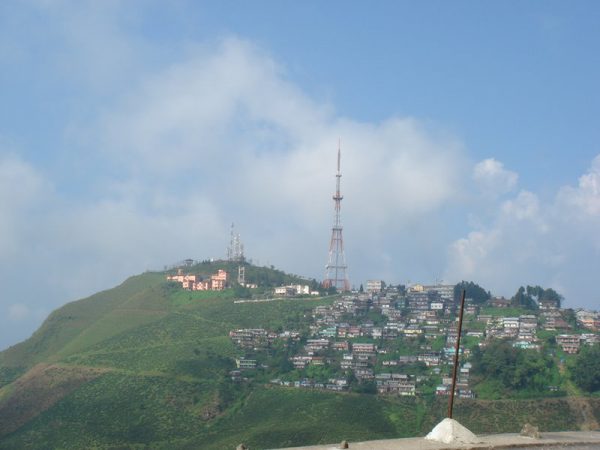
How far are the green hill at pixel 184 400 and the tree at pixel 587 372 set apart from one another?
3616 mm

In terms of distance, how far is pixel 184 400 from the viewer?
199 ft

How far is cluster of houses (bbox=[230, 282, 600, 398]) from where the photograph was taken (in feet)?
213

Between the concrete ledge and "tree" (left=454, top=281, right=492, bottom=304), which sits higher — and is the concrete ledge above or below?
below

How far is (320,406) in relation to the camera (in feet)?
183

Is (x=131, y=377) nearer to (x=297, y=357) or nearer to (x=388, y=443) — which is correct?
(x=297, y=357)

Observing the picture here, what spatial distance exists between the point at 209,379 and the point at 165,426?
11.6m

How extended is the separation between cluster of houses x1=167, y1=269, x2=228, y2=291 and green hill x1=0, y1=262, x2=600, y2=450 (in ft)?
26.6

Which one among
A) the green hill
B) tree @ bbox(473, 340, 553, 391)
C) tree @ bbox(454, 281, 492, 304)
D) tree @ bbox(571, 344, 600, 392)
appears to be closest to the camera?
the green hill

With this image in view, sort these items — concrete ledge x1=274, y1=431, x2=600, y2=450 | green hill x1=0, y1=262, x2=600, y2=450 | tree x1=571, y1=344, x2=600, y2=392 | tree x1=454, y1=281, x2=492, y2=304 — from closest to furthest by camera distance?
1. concrete ledge x1=274, y1=431, x2=600, y2=450
2. green hill x1=0, y1=262, x2=600, y2=450
3. tree x1=571, y1=344, x2=600, y2=392
4. tree x1=454, y1=281, x2=492, y2=304

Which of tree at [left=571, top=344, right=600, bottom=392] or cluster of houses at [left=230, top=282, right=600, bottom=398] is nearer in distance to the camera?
tree at [left=571, top=344, right=600, bottom=392]

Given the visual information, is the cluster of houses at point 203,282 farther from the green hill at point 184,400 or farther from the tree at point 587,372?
the tree at point 587,372

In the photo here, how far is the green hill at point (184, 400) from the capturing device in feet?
169

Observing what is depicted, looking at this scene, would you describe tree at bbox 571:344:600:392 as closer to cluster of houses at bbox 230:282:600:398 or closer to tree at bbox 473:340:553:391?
tree at bbox 473:340:553:391

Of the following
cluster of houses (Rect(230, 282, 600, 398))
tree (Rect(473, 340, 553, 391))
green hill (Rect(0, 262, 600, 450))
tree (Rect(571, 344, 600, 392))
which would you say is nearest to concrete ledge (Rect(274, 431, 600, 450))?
green hill (Rect(0, 262, 600, 450))
